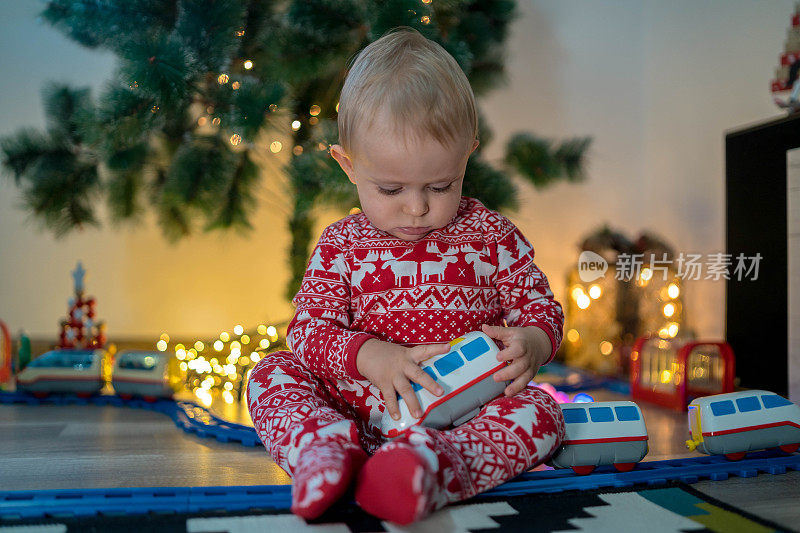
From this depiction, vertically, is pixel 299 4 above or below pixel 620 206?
above

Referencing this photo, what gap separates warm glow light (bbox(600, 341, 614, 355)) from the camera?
6.09ft

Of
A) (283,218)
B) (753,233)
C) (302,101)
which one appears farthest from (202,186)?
(753,233)

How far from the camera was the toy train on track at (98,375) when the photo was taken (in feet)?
4.40

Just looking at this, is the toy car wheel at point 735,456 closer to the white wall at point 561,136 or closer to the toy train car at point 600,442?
the toy train car at point 600,442

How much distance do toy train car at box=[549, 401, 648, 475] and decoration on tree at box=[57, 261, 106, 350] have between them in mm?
1137

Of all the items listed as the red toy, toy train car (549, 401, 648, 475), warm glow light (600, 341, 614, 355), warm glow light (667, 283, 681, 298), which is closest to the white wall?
warm glow light (667, 283, 681, 298)

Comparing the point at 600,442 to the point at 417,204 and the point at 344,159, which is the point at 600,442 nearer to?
the point at 417,204

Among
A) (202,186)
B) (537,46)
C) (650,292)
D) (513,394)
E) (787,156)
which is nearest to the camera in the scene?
(513,394)

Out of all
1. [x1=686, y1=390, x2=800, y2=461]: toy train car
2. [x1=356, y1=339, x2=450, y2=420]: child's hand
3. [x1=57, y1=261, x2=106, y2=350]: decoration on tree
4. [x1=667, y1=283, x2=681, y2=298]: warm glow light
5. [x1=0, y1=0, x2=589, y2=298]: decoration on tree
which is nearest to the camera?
[x1=356, y1=339, x2=450, y2=420]: child's hand

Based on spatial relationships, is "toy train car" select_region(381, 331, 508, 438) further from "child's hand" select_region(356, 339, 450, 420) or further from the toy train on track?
the toy train on track

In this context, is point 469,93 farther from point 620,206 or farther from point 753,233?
point 620,206

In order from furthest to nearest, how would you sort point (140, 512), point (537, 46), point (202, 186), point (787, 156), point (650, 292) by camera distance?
point (537, 46)
point (650, 292)
point (202, 186)
point (787, 156)
point (140, 512)

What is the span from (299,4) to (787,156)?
933 millimetres

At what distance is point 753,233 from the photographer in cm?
131
